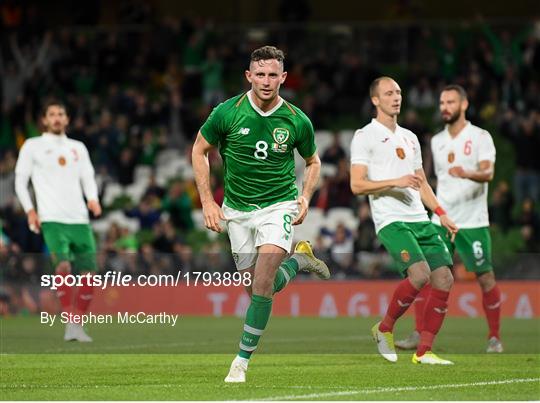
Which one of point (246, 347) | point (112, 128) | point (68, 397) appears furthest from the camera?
point (112, 128)

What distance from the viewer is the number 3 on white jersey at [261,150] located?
35.1 feet

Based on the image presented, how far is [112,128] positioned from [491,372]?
17.8 metres

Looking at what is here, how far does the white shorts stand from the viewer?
1052cm

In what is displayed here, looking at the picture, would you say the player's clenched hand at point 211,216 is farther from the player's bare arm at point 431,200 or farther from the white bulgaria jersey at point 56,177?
the white bulgaria jersey at point 56,177

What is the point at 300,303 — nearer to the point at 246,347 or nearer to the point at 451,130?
the point at 451,130

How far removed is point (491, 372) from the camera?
37.0 ft

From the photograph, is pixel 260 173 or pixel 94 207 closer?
pixel 260 173

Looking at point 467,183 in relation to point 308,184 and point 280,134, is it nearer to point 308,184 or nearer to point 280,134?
point 308,184

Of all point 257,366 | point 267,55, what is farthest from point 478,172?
point 267,55

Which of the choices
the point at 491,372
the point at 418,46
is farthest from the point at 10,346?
the point at 418,46

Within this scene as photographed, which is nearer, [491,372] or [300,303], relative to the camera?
[491,372]

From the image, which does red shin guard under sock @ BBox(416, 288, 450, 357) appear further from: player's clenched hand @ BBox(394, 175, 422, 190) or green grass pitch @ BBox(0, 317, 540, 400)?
player's clenched hand @ BBox(394, 175, 422, 190)

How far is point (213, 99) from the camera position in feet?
96.3

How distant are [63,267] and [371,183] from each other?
4217 millimetres
